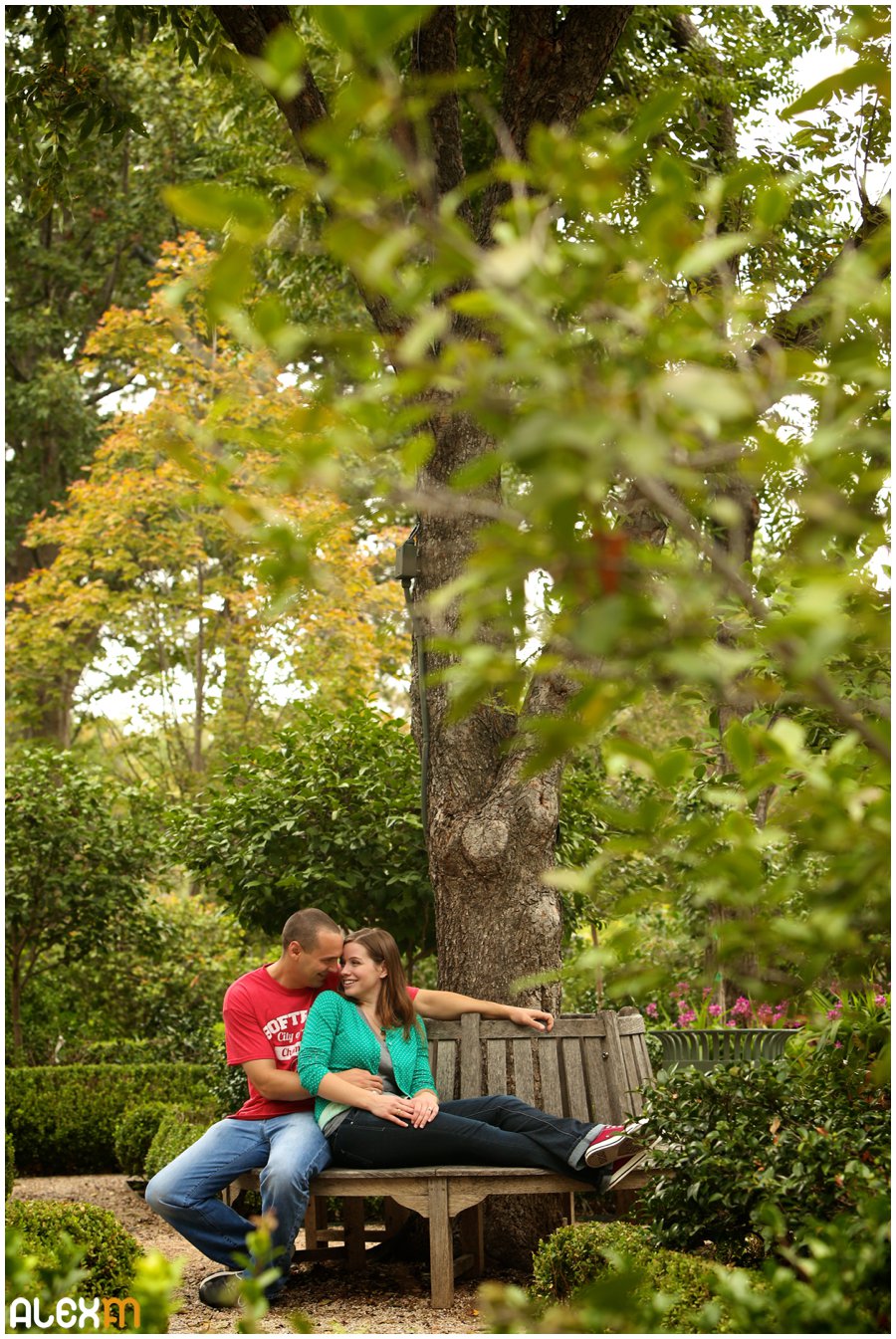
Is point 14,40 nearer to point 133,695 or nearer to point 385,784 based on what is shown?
point 385,784

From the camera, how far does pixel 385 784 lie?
6391mm

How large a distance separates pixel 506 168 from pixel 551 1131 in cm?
353

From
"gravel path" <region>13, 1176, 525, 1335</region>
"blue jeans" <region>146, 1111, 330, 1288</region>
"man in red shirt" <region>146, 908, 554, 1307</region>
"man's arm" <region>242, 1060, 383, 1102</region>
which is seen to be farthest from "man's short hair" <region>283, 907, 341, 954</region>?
"gravel path" <region>13, 1176, 525, 1335</region>

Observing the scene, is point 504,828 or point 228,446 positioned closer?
point 504,828

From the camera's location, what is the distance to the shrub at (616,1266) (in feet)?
9.53

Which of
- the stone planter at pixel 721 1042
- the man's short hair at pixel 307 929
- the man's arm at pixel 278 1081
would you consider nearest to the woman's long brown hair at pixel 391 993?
→ the man's short hair at pixel 307 929

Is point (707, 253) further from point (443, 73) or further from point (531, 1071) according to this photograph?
point (443, 73)

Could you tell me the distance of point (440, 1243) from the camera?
4078 mm

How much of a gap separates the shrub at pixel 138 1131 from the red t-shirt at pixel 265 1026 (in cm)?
314

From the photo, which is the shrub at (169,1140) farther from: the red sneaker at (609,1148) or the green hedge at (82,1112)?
the red sneaker at (609,1148)

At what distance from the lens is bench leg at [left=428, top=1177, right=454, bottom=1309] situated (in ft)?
13.3

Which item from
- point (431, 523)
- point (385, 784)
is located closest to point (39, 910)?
point (385, 784)

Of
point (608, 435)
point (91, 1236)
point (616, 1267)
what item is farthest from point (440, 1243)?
point (608, 435)

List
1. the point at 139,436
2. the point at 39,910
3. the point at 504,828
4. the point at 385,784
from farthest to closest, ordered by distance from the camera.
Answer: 1. the point at 139,436
2. the point at 39,910
3. the point at 385,784
4. the point at 504,828
